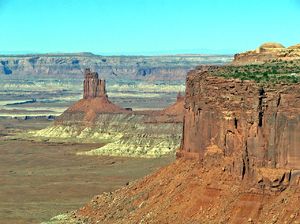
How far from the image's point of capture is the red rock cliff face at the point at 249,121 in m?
58.4

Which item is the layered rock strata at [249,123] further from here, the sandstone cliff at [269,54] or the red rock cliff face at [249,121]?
the sandstone cliff at [269,54]

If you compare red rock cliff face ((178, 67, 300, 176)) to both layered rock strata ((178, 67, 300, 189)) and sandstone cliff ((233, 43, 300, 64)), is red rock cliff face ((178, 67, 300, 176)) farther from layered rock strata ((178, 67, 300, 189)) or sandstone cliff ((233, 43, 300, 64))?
sandstone cliff ((233, 43, 300, 64))

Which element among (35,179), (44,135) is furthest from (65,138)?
(35,179)

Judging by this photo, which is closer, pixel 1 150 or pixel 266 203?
pixel 266 203

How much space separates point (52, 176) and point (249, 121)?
3084 inches

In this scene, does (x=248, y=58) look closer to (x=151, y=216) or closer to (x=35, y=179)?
(x=151, y=216)

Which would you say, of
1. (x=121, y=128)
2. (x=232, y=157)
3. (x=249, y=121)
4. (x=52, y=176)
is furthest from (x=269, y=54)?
(x=121, y=128)

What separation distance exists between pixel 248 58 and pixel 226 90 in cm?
902

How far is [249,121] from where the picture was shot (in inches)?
2384

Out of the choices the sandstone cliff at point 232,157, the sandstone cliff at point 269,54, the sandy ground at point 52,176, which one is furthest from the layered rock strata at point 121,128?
the sandstone cliff at point 232,157

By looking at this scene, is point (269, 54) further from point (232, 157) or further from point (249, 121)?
point (249, 121)

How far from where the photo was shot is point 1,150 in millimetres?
177750

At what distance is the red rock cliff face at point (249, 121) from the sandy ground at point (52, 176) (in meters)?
26.9

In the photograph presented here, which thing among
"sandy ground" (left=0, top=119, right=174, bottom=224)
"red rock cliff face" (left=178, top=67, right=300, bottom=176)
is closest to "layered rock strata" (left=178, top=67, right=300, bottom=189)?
"red rock cliff face" (left=178, top=67, right=300, bottom=176)
